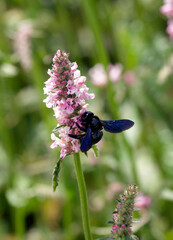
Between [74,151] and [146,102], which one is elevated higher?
[146,102]

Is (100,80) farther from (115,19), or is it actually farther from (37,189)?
(115,19)

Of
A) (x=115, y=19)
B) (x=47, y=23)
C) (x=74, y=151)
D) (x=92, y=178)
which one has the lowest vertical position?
(x=74, y=151)

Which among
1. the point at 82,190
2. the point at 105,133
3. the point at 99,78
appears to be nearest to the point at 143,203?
the point at 105,133

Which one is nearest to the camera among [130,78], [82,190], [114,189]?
[82,190]

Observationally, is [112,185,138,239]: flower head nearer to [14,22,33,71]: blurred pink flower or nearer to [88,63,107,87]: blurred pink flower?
[14,22,33,71]: blurred pink flower

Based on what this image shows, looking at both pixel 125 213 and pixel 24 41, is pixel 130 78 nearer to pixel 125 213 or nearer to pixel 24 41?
pixel 24 41

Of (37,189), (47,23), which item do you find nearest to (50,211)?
(37,189)

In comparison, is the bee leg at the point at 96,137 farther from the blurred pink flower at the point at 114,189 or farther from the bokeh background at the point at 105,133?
the blurred pink flower at the point at 114,189
